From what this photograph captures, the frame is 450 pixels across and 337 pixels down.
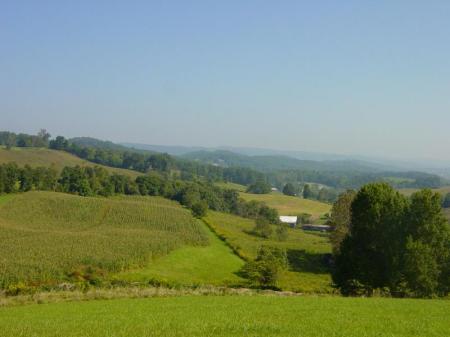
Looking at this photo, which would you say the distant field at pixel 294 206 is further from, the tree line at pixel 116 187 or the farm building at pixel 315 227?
the farm building at pixel 315 227

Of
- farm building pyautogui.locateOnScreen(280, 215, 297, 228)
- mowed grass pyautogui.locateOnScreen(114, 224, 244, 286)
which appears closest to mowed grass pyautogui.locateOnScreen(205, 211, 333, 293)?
mowed grass pyautogui.locateOnScreen(114, 224, 244, 286)

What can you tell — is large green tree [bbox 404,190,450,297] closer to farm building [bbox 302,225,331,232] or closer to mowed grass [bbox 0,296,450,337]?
mowed grass [bbox 0,296,450,337]

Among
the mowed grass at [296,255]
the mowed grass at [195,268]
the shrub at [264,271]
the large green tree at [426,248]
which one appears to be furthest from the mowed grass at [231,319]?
the mowed grass at [296,255]

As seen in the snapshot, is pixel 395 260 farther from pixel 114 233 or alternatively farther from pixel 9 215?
pixel 9 215

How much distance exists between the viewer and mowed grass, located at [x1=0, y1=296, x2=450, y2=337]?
54.6 ft

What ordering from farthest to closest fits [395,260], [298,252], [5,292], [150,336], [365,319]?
[298,252]
[395,260]
[5,292]
[365,319]
[150,336]

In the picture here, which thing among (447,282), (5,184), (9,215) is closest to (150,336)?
(447,282)

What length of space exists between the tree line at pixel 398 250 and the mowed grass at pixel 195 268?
1533cm

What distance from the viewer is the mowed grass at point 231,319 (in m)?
16.6

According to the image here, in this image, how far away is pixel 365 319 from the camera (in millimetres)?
19938

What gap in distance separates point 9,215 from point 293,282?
2212 inches

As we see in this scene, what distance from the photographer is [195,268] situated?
62.4m

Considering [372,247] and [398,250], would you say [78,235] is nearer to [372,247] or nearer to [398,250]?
[372,247]

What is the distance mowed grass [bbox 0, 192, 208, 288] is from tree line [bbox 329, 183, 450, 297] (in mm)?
27324
